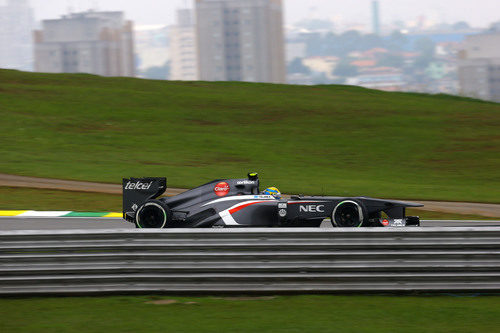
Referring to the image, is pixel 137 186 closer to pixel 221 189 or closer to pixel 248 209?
pixel 221 189

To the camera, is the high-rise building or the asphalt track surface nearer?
the asphalt track surface

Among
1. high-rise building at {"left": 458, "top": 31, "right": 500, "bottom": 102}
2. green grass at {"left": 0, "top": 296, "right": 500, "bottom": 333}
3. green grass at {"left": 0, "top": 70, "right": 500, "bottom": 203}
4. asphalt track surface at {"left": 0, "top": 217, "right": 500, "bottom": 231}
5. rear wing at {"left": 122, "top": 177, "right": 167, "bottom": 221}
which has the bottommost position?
green grass at {"left": 0, "top": 296, "right": 500, "bottom": 333}

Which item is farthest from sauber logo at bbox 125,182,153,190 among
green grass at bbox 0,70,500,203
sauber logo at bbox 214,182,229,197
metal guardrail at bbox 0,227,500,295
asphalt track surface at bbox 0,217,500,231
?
green grass at bbox 0,70,500,203

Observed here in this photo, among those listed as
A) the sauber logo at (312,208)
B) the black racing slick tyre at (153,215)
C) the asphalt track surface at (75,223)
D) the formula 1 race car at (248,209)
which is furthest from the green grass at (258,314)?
the asphalt track surface at (75,223)

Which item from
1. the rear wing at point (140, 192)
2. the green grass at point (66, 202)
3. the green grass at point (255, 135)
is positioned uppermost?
the green grass at point (255, 135)

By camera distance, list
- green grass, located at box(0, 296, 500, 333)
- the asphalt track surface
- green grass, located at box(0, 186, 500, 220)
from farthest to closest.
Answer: green grass, located at box(0, 186, 500, 220)
the asphalt track surface
green grass, located at box(0, 296, 500, 333)

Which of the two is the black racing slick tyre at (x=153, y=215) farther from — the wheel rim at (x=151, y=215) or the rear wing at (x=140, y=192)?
the rear wing at (x=140, y=192)

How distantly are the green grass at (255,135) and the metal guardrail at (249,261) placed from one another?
34.1 ft

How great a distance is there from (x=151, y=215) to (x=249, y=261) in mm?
3959

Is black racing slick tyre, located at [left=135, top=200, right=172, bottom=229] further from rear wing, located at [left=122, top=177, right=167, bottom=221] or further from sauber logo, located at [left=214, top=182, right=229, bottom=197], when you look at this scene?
sauber logo, located at [left=214, top=182, right=229, bottom=197]

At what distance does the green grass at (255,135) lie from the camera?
70.4 feet

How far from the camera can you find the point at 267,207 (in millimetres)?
10875

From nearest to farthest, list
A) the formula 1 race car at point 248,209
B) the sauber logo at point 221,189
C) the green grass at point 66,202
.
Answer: the formula 1 race car at point 248,209 < the sauber logo at point 221,189 < the green grass at point 66,202

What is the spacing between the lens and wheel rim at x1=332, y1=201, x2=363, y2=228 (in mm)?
10344
